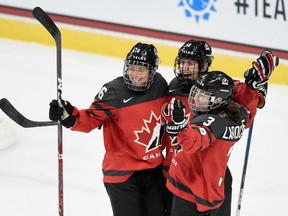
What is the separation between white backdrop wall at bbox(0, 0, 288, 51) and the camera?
509 cm

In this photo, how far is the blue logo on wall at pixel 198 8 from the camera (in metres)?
5.23

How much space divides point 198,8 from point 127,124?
117 inches

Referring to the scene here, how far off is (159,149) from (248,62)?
2.86 metres

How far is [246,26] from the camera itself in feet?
17.0

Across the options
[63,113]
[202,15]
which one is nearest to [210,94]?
[63,113]

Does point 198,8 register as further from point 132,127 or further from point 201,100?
point 201,100

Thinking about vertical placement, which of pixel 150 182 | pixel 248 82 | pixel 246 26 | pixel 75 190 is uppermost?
pixel 246 26

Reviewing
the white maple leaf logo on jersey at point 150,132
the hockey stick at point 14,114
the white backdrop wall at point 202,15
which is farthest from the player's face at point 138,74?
the white backdrop wall at point 202,15

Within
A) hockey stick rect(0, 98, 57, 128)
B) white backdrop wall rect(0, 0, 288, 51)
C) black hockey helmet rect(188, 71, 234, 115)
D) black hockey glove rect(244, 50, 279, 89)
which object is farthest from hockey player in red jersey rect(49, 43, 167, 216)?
white backdrop wall rect(0, 0, 288, 51)

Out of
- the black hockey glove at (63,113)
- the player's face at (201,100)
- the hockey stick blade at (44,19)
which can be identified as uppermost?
the hockey stick blade at (44,19)

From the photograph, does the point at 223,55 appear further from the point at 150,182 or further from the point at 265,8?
the point at 150,182

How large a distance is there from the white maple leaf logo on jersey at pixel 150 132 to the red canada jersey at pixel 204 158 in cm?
17

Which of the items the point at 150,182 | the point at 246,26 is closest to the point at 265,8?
the point at 246,26

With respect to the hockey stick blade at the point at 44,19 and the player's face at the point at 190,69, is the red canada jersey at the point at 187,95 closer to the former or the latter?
the player's face at the point at 190,69
